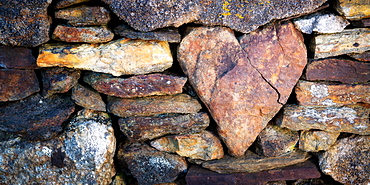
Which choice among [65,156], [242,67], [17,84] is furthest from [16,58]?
[242,67]

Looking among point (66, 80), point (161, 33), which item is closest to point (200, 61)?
point (161, 33)

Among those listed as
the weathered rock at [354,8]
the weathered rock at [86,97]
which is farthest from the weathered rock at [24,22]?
the weathered rock at [354,8]

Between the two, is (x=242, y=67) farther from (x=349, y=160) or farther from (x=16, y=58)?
(x=16, y=58)

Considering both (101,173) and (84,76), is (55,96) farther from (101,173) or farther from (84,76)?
(101,173)

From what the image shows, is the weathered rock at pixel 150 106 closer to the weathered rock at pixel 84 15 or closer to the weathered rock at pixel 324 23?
the weathered rock at pixel 84 15

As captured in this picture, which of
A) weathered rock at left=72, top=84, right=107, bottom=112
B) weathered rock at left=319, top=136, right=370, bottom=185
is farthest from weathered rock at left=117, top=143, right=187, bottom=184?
weathered rock at left=319, top=136, right=370, bottom=185
